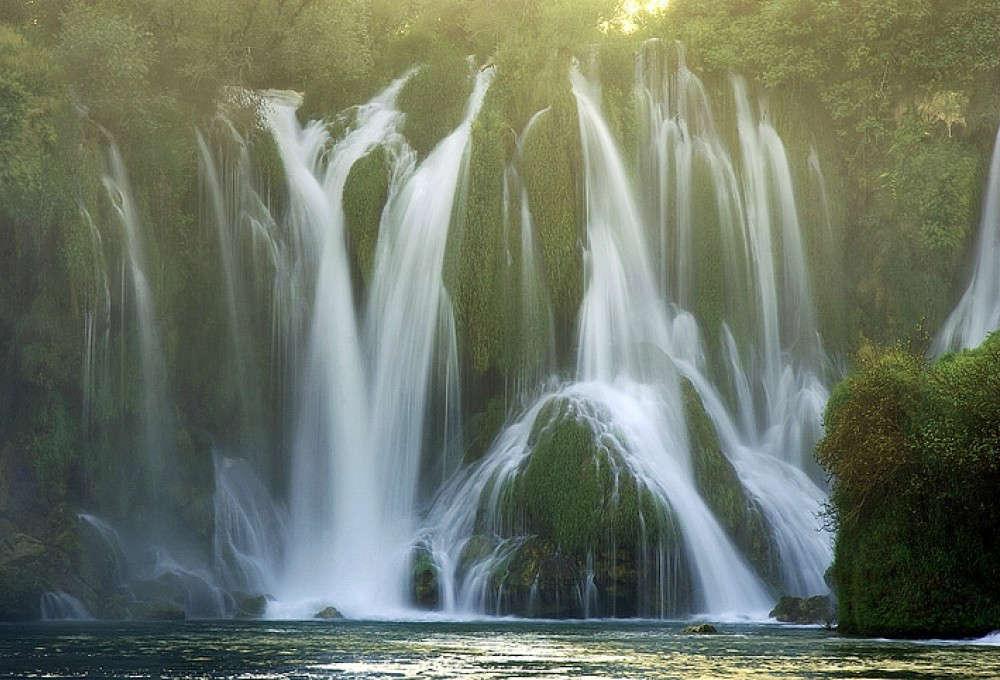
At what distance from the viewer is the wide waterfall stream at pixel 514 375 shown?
165 feet

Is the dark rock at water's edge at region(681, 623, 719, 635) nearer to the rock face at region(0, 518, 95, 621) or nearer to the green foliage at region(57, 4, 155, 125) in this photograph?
the rock face at region(0, 518, 95, 621)

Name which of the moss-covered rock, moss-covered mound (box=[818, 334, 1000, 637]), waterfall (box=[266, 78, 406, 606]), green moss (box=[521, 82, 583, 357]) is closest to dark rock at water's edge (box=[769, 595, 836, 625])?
moss-covered mound (box=[818, 334, 1000, 637])

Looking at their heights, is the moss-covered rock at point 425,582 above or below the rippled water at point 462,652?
above

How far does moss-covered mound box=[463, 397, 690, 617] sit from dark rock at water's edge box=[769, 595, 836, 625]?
11.0 ft

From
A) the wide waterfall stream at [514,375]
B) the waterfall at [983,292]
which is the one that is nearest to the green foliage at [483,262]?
the wide waterfall stream at [514,375]

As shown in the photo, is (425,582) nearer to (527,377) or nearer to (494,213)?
(527,377)

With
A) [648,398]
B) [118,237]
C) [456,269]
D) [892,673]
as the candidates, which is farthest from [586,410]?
[892,673]

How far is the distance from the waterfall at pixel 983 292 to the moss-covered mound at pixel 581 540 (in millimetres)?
16455

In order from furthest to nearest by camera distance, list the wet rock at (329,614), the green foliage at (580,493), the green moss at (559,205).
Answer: the green moss at (559,205) < the green foliage at (580,493) < the wet rock at (329,614)

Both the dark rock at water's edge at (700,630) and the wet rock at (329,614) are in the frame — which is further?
the wet rock at (329,614)

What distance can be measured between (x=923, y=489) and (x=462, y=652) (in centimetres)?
1125

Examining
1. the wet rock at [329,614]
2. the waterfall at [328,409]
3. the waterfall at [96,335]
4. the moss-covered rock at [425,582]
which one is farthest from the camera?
the waterfall at [328,409]

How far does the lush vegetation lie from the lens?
38531 millimetres

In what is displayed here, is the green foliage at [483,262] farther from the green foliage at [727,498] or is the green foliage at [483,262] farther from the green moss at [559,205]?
the green foliage at [727,498]
